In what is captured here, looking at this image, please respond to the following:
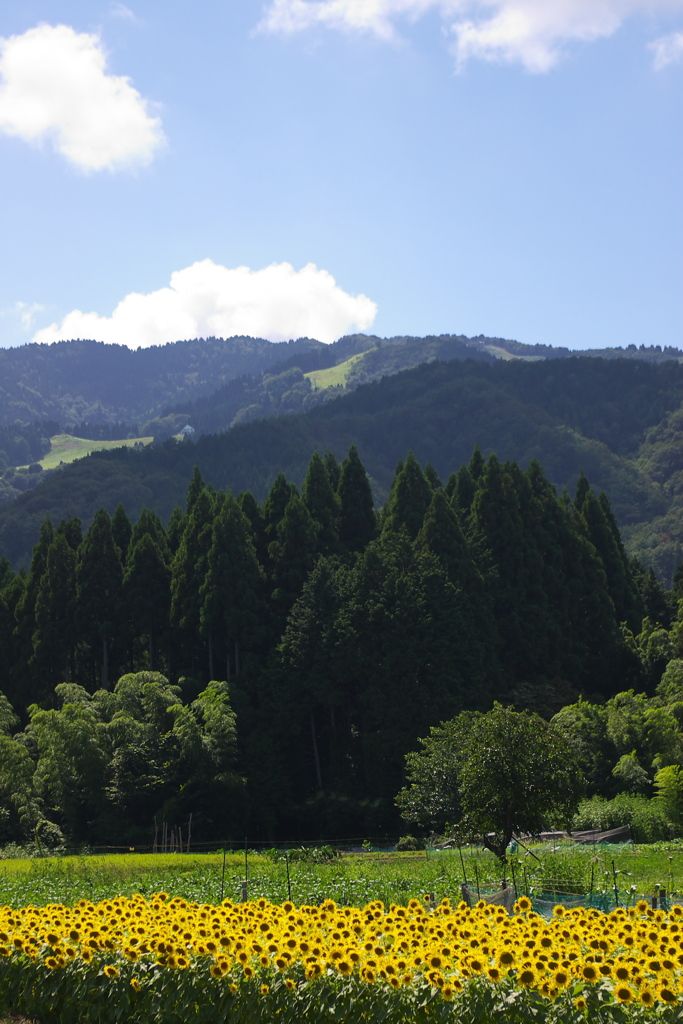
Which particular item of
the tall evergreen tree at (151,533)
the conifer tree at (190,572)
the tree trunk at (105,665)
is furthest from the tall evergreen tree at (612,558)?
the tree trunk at (105,665)

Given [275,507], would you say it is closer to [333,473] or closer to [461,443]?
[333,473]

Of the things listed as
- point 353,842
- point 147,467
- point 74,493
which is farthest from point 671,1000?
point 147,467

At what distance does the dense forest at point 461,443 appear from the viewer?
118m

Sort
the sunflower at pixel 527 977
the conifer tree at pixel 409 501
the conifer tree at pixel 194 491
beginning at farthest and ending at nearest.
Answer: the conifer tree at pixel 194 491, the conifer tree at pixel 409 501, the sunflower at pixel 527 977

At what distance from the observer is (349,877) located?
718 inches

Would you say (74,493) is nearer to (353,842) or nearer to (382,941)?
(353,842)

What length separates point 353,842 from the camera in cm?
3316

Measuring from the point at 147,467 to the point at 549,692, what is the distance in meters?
95.7

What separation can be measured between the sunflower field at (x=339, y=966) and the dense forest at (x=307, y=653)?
23214 millimetres

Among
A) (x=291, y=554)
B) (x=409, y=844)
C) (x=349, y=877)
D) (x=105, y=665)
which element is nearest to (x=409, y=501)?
(x=291, y=554)

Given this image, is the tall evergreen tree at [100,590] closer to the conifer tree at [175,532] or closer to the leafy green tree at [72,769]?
the conifer tree at [175,532]

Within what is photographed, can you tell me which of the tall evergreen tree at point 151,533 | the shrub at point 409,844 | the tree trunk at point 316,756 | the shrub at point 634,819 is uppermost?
the tall evergreen tree at point 151,533

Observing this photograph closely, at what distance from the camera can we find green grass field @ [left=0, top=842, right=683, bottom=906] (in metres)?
15.3

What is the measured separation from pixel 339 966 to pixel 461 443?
155776 mm
